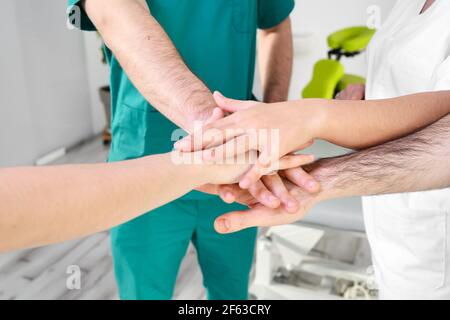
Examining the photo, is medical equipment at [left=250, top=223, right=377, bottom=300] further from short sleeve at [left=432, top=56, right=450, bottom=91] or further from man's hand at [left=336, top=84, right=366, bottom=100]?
short sleeve at [left=432, top=56, right=450, bottom=91]

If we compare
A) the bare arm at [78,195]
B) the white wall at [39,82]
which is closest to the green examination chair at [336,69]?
the bare arm at [78,195]

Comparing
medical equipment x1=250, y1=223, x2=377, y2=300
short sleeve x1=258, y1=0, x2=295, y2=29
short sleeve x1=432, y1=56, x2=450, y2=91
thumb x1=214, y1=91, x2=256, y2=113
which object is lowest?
medical equipment x1=250, y1=223, x2=377, y2=300

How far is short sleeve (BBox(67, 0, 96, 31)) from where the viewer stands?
1.21 m

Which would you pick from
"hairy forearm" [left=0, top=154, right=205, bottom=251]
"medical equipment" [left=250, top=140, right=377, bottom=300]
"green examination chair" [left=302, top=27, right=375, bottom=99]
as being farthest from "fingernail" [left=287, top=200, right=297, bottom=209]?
"green examination chair" [left=302, top=27, right=375, bottom=99]

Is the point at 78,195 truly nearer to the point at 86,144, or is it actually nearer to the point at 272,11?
the point at 272,11

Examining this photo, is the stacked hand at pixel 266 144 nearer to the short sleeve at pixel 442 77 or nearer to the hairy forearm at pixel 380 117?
the hairy forearm at pixel 380 117

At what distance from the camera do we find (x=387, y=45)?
1267mm

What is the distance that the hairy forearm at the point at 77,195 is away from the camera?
0.67m

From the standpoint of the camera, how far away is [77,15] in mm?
1234

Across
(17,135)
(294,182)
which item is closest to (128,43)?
(294,182)

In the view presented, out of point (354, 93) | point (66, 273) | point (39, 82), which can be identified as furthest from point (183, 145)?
point (39, 82)

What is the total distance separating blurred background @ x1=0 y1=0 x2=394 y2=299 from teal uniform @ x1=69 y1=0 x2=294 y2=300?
38 cm

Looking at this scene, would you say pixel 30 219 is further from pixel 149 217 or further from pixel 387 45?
pixel 387 45

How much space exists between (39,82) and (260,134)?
3.14 meters
